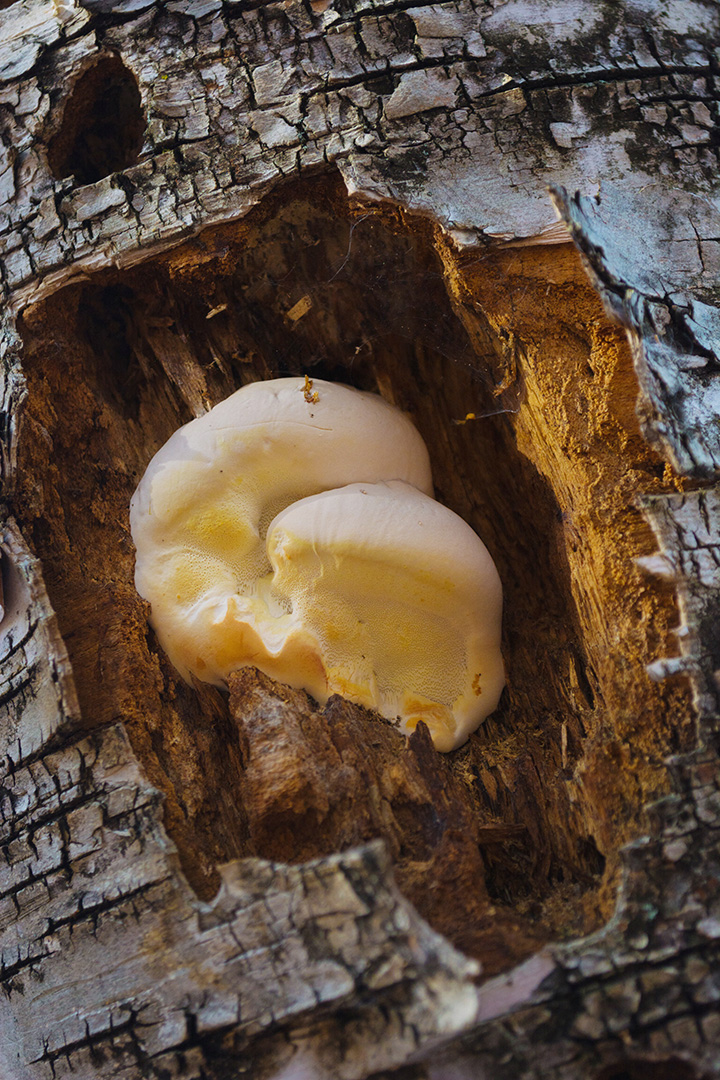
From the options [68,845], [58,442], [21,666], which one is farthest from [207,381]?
[68,845]

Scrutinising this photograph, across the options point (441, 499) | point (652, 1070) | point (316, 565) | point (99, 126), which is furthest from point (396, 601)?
point (99, 126)

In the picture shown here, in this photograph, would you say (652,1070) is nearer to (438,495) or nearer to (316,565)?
(316,565)

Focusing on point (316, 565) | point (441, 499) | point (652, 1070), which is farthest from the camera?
point (441, 499)

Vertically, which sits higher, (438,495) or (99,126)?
(99,126)

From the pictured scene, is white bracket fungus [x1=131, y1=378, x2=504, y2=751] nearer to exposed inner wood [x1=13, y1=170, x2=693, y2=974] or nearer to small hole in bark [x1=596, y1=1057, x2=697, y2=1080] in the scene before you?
exposed inner wood [x1=13, y1=170, x2=693, y2=974]

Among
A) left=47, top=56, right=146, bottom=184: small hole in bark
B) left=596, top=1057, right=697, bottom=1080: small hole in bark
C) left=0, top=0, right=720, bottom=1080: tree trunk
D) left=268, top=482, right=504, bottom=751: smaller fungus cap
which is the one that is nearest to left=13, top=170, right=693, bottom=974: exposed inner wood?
left=0, top=0, right=720, bottom=1080: tree trunk

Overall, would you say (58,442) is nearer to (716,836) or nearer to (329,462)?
(329,462)
